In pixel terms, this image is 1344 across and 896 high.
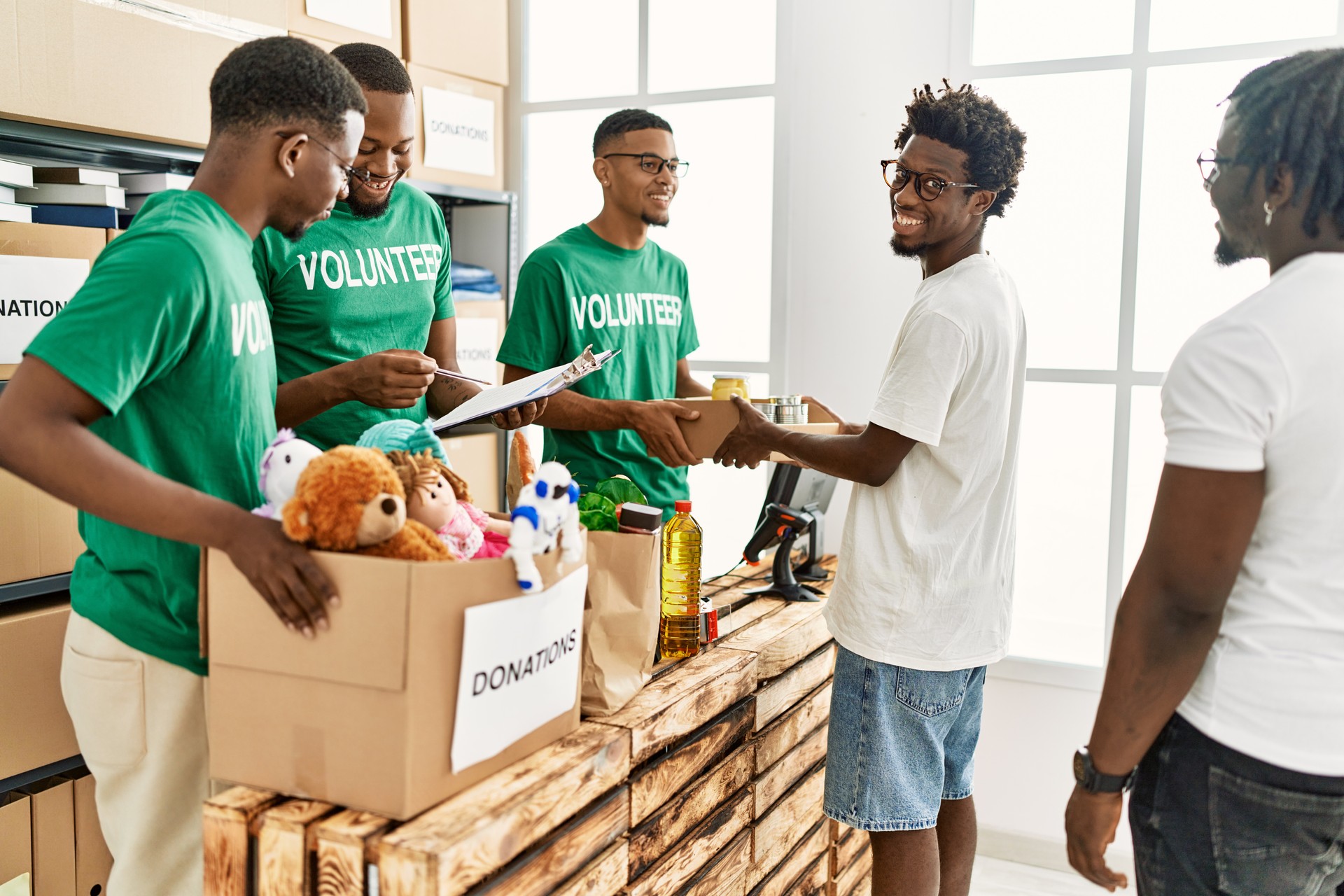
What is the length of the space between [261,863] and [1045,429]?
2.35 metres

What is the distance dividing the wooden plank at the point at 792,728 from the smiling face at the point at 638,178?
1139mm

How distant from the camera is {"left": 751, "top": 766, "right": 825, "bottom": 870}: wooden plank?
6.41 ft

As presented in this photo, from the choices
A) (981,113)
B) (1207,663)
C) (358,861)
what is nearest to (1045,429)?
(981,113)

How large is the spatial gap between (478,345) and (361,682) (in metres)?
2.23

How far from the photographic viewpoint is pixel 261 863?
3.62 feet

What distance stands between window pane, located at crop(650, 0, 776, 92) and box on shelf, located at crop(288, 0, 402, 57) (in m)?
0.80

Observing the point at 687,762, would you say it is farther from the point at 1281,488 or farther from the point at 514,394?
the point at 1281,488

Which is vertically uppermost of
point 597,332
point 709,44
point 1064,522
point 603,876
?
point 709,44

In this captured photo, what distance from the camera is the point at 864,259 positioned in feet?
9.58

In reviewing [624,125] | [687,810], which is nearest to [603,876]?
[687,810]

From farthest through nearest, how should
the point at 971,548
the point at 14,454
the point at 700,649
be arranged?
the point at 700,649 → the point at 971,548 → the point at 14,454

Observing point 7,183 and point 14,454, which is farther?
point 7,183

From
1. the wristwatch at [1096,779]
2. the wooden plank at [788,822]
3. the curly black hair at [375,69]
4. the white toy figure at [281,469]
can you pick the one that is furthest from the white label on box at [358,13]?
the wristwatch at [1096,779]

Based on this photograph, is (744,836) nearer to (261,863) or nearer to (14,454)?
(261,863)
